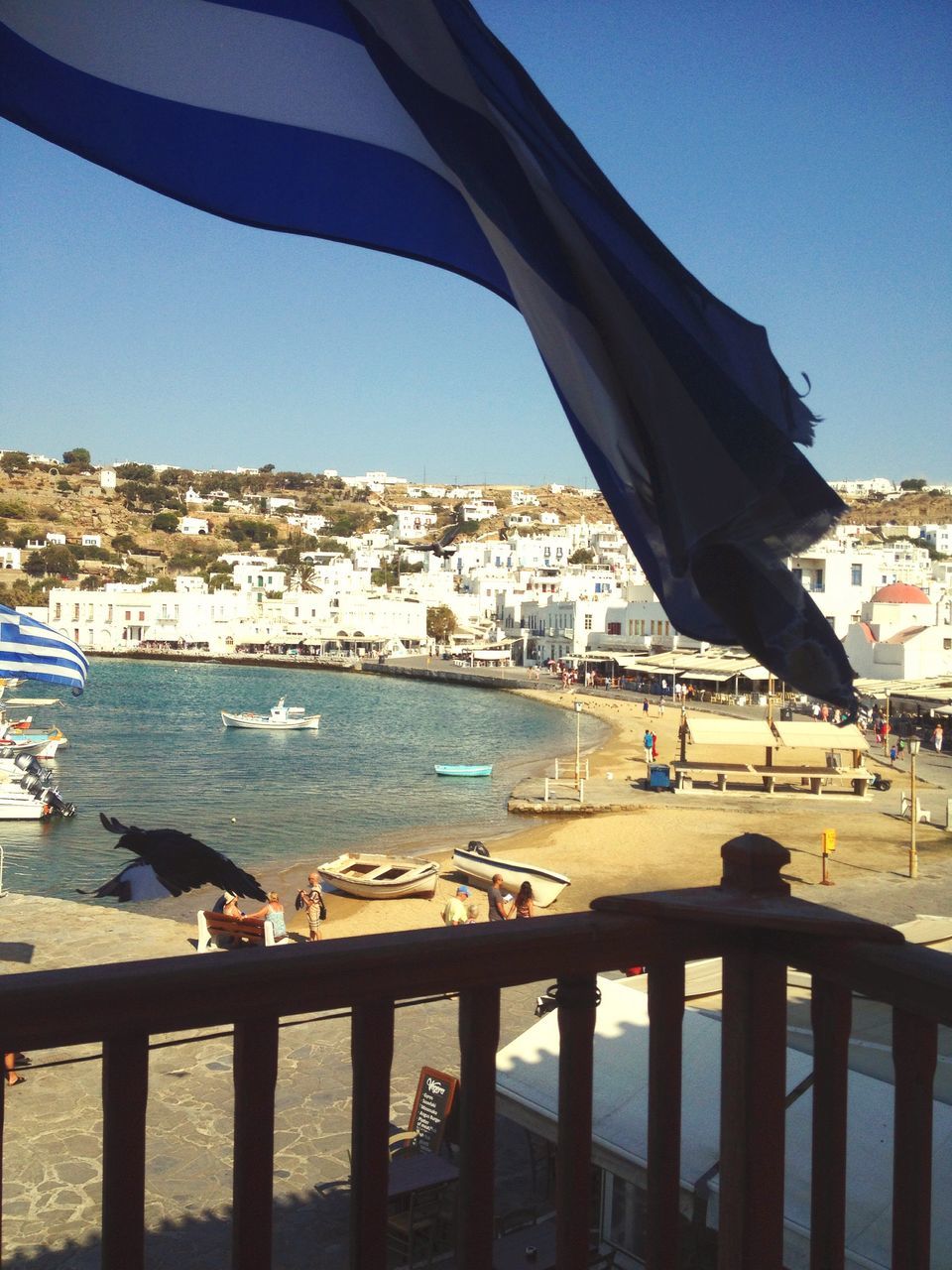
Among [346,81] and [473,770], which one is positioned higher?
[346,81]

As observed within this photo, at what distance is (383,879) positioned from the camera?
1562 centimetres

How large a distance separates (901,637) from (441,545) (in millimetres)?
88861

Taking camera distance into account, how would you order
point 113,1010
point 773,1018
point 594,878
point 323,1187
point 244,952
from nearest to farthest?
point 113,1010, point 244,952, point 773,1018, point 323,1187, point 594,878

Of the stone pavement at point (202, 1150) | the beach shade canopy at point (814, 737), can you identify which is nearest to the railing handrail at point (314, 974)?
the stone pavement at point (202, 1150)

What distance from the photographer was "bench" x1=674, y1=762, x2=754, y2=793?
24.5m

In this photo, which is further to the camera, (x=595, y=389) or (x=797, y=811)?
(x=797, y=811)

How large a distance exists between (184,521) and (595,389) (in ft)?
447

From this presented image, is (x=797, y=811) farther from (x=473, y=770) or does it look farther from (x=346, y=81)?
(x=346, y=81)

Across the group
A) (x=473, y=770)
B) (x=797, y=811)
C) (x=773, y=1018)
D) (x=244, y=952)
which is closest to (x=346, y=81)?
(x=244, y=952)

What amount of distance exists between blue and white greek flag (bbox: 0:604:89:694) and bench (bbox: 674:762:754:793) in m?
12.6

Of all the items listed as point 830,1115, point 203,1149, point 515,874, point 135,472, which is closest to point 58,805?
point 515,874

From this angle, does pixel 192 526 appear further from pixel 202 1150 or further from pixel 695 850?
pixel 202 1150

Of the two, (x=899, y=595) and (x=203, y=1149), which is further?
(x=899, y=595)

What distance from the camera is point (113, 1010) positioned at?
1.47 m
